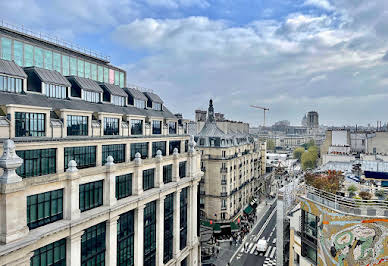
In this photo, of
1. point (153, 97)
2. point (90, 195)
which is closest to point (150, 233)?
point (90, 195)

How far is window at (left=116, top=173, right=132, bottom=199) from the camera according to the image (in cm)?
3538

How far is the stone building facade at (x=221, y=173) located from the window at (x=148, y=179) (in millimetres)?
31280

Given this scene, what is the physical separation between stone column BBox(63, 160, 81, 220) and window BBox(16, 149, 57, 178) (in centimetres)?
214

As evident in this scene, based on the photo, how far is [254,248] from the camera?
62.6 meters

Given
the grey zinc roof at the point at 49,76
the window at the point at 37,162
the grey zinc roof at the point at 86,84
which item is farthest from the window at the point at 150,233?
the grey zinc roof at the point at 49,76

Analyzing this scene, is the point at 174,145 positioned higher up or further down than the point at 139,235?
higher up

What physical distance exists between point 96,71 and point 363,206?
149ft

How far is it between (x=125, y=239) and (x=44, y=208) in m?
12.9

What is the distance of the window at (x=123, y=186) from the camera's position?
116 ft

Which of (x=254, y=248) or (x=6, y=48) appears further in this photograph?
(x=254, y=248)

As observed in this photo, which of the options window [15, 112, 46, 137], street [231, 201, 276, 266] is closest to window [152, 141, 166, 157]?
window [15, 112, 46, 137]

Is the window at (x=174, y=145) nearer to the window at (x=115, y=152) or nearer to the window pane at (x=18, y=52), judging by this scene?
the window at (x=115, y=152)

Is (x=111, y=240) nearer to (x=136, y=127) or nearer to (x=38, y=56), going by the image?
(x=136, y=127)

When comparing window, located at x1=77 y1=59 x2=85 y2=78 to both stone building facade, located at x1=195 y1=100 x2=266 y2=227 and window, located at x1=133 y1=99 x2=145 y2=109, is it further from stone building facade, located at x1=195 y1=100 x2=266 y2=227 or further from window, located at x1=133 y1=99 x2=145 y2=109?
stone building facade, located at x1=195 y1=100 x2=266 y2=227
